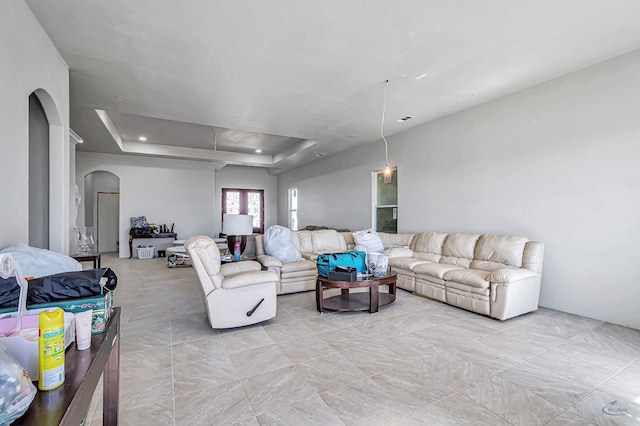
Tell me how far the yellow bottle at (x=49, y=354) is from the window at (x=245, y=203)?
1015 cm

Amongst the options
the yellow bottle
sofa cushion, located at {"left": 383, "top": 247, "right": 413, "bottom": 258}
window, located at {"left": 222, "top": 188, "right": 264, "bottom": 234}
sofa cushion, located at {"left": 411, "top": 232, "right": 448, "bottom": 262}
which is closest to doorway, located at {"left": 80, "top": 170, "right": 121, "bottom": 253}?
window, located at {"left": 222, "top": 188, "right": 264, "bottom": 234}

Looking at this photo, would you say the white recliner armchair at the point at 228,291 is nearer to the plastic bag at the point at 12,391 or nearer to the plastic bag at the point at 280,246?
the plastic bag at the point at 280,246

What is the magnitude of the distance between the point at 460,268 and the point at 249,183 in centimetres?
891

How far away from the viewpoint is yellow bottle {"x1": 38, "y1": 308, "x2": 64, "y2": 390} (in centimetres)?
79

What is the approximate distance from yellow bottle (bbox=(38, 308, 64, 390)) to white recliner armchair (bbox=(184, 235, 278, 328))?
7.46 ft

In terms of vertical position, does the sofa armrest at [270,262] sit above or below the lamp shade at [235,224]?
below

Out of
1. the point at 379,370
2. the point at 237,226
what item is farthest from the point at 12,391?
the point at 237,226

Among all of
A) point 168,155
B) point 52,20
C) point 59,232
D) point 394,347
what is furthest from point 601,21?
point 168,155

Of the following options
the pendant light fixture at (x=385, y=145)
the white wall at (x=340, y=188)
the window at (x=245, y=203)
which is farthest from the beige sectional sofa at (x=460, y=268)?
the window at (x=245, y=203)

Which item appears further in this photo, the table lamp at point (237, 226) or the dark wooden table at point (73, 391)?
the table lamp at point (237, 226)

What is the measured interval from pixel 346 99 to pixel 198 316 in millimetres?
3519

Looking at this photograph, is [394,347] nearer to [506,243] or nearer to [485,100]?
[506,243]

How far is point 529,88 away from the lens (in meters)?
4.02

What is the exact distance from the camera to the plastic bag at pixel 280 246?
4789 mm
